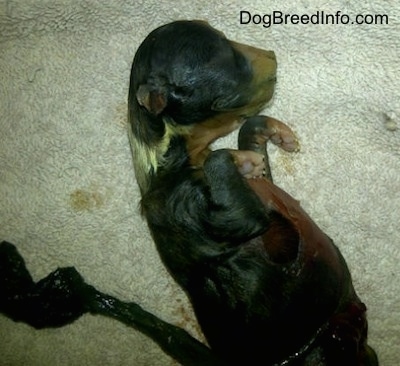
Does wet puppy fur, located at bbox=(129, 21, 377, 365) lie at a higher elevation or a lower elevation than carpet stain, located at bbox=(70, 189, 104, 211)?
higher

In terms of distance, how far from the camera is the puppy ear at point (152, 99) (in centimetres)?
151

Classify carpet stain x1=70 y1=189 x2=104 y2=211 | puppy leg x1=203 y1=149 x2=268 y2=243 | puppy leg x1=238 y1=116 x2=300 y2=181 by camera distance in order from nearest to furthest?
puppy leg x1=203 y1=149 x2=268 y2=243, puppy leg x1=238 y1=116 x2=300 y2=181, carpet stain x1=70 y1=189 x2=104 y2=211

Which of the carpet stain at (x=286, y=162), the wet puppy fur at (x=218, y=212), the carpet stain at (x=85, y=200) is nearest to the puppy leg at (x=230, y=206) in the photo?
the wet puppy fur at (x=218, y=212)

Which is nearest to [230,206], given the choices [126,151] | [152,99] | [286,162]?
[152,99]

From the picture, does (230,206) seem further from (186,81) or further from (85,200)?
(85,200)

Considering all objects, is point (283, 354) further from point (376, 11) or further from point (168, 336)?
point (376, 11)

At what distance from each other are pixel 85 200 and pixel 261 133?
502 mm

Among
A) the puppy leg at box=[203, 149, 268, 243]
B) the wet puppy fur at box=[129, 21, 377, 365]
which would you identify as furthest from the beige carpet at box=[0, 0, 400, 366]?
the puppy leg at box=[203, 149, 268, 243]

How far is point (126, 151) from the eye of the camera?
1874 millimetres

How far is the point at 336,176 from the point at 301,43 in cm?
33

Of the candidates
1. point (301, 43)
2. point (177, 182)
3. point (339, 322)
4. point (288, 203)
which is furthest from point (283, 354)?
point (301, 43)

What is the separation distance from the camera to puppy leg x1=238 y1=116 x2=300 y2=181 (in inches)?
65.7

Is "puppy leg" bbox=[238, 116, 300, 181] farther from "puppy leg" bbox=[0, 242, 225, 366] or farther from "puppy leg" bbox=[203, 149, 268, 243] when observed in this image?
"puppy leg" bbox=[0, 242, 225, 366]

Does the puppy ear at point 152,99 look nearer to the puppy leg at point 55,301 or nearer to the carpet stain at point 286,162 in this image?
the carpet stain at point 286,162
